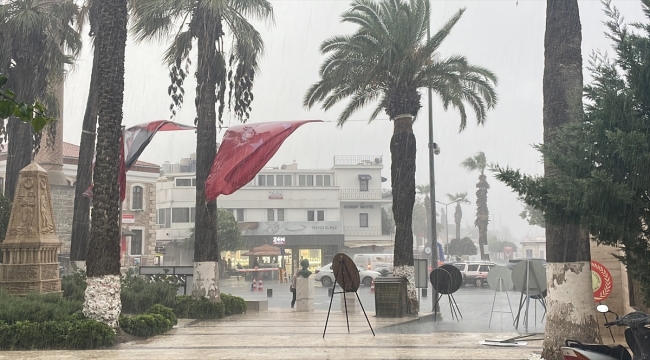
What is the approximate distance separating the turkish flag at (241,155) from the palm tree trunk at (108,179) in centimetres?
470

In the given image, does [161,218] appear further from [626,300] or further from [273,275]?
[626,300]

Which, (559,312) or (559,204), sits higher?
(559,204)

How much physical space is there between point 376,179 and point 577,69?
185ft

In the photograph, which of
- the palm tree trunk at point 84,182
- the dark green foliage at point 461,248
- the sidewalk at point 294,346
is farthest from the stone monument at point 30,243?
the dark green foliage at point 461,248

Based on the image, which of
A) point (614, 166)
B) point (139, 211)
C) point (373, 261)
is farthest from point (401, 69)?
point (139, 211)

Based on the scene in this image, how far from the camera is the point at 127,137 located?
22.0 metres

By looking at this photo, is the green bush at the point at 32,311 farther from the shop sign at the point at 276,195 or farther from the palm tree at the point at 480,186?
the palm tree at the point at 480,186

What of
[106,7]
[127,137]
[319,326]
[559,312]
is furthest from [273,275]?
[559,312]

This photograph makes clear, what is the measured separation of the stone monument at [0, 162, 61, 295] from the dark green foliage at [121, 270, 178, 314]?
187cm

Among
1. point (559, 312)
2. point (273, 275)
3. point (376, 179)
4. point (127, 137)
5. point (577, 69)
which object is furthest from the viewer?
point (376, 179)

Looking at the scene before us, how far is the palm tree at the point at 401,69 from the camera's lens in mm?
20641

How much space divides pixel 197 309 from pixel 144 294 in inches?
63.3

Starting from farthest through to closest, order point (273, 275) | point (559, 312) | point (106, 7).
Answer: point (273, 275), point (106, 7), point (559, 312)

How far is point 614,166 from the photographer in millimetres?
8203
